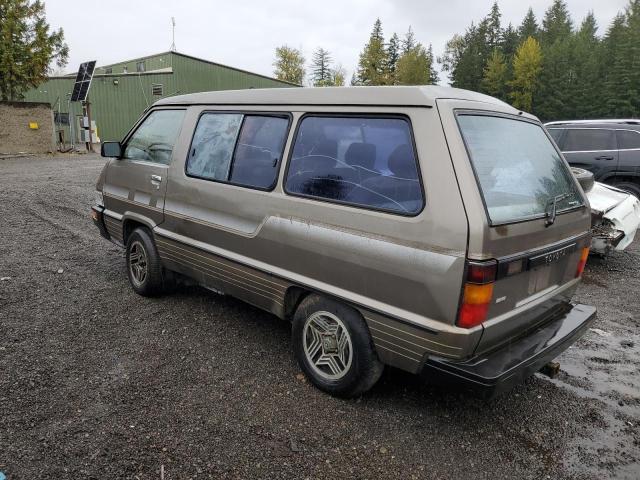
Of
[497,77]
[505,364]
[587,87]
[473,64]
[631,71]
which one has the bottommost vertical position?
[505,364]

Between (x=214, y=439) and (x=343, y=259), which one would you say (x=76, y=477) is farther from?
(x=343, y=259)

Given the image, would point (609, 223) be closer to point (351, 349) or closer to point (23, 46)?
point (351, 349)

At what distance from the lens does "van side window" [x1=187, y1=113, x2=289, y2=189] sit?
10.5 feet

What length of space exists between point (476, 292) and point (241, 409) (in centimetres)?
158

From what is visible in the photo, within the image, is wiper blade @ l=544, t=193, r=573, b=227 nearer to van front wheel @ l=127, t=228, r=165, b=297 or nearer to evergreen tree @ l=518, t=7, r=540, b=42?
van front wheel @ l=127, t=228, r=165, b=297

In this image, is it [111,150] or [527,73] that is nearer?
[111,150]

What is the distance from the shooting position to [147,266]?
170 inches

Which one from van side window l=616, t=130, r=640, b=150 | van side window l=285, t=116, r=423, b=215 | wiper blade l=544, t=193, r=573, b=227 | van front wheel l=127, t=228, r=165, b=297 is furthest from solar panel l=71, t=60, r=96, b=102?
wiper blade l=544, t=193, r=573, b=227

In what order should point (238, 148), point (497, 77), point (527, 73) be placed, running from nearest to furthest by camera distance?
point (238, 148)
point (527, 73)
point (497, 77)

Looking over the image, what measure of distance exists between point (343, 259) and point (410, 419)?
1.08m

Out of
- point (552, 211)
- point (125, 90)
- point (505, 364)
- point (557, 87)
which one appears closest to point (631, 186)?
point (552, 211)

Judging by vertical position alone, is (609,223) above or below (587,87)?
below

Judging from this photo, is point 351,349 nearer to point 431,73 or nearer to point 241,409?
point 241,409

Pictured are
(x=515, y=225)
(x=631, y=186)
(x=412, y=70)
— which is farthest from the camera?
(x=412, y=70)
